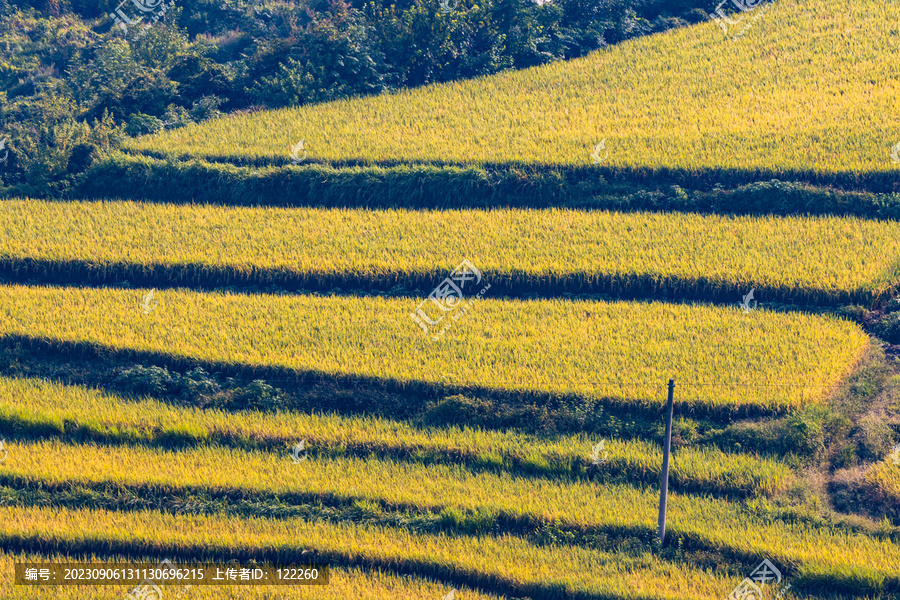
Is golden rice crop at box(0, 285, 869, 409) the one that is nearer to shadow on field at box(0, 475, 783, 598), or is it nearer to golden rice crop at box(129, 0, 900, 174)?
Answer: shadow on field at box(0, 475, 783, 598)

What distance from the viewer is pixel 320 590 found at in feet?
33.1

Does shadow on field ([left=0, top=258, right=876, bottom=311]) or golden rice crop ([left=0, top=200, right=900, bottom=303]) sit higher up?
golden rice crop ([left=0, top=200, right=900, bottom=303])

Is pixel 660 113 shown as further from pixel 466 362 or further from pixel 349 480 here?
pixel 349 480

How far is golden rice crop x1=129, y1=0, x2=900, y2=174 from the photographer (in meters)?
18.3

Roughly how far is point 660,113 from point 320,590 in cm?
1467

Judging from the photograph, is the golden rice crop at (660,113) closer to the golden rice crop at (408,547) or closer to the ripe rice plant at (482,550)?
the ripe rice plant at (482,550)

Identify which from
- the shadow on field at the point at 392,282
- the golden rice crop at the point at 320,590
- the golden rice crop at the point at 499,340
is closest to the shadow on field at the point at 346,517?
the golden rice crop at the point at 320,590

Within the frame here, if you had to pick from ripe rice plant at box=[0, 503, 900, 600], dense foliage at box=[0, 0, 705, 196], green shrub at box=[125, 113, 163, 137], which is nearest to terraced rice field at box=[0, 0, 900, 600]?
ripe rice plant at box=[0, 503, 900, 600]

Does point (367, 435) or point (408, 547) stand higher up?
point (367, 435)

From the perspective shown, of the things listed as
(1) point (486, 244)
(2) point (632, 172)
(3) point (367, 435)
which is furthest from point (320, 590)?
(2) point (632, 172)

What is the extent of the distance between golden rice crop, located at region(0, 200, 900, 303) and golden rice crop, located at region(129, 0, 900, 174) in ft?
6.08

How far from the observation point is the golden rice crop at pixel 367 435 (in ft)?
37.4

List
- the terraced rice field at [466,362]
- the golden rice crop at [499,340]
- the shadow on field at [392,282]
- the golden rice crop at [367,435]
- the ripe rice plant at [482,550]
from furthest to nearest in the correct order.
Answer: the shadow on field at [392,282], the golden rice crop at [499,340], the golden rice crop at [367,435], the terraced rice field at [466,362], the ripe rice plant at [482,550]

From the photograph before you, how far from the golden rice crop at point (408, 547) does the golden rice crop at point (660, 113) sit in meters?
9.99
